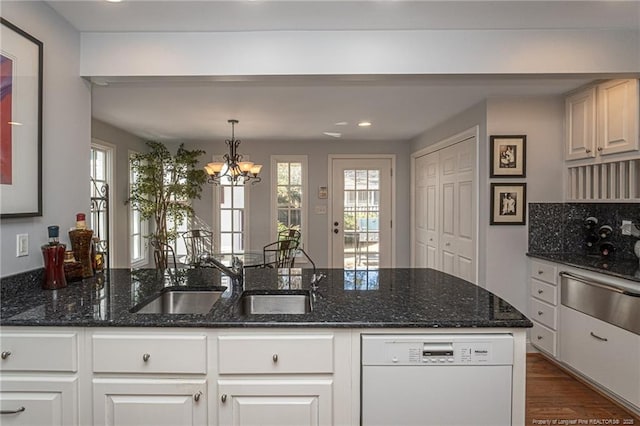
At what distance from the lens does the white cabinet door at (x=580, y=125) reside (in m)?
2.88

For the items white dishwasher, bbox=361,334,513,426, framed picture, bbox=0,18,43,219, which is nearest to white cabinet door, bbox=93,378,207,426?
white dishwasher, bbox=361,334,513,426

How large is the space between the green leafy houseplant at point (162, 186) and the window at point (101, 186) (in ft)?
1.23

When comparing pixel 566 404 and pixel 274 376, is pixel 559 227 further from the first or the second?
pixel 274 376

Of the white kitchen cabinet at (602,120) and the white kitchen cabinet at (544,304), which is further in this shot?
the white kitchen cabinet at (544,304)

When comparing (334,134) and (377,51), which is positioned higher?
(334,134)

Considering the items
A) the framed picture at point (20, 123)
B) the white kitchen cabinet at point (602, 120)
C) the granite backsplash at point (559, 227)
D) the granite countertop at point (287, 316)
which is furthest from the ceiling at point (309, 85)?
the granite countertop at point (287, 316)

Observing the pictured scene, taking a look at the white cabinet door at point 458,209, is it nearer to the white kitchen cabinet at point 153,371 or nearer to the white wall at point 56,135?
the white kitchen cabinet at point 153,371

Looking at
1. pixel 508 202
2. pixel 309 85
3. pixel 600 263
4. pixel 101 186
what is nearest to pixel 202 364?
pixel 309 85

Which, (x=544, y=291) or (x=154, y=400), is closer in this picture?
(x=154, y=400)

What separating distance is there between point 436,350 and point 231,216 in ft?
15.3

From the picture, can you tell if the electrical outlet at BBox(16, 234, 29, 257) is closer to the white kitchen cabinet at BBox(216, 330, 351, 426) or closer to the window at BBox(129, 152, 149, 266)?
the white kitchen cabinet at BBox(216, 330, 351, 426)

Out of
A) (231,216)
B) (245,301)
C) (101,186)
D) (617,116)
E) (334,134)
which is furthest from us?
(231,216)

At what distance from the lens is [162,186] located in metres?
4.92

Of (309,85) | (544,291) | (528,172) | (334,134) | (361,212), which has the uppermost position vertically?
(334,134)
